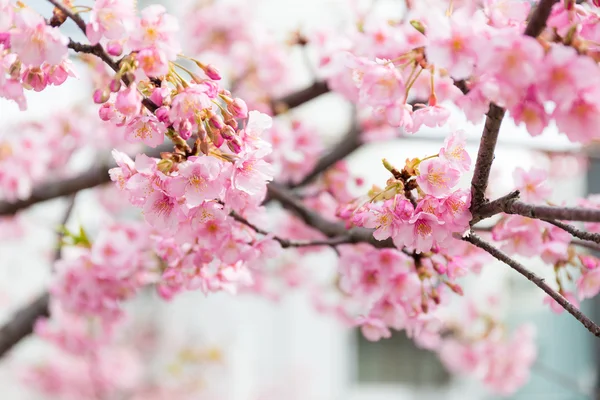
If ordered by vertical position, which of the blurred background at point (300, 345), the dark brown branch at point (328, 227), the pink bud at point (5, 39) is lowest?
the blurred background at point (300, 345)

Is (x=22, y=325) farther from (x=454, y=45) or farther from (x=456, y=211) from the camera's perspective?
(x=454, y=45)

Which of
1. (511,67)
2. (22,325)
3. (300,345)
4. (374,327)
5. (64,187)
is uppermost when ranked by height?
(511,67)

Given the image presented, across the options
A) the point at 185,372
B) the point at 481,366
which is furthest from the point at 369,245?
the point at 185,372

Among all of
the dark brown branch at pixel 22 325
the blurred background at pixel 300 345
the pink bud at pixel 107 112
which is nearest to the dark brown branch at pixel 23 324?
the dark brown branch at pixel 22 325

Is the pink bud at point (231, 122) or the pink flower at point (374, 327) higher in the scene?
the pink bud at point (231, 122)

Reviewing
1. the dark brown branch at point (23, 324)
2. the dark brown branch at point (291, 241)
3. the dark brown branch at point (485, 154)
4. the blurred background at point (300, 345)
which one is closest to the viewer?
the dark brown branch at point (485, 154)

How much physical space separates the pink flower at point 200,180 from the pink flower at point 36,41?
196 millimetres

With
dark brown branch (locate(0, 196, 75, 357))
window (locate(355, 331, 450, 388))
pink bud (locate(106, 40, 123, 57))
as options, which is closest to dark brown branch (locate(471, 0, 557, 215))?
A: pink bud (locate(106, 40, 123, 57))

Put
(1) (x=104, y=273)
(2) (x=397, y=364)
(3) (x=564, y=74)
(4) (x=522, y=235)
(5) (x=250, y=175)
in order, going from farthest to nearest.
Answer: (2) (x=397, y=364), (1) (x=104, y=273), (4) (x=522, y=235), (5) (x=250, y=175), (3) (x=564, y=74)

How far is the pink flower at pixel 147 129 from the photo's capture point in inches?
31.8

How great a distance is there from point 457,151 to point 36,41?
1.73 feet

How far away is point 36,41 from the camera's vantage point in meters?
0.78

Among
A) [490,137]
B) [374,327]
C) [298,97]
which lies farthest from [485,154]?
[298,97]

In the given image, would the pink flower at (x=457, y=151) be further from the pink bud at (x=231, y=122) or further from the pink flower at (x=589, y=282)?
the pink flower at (x=589, y=282)
